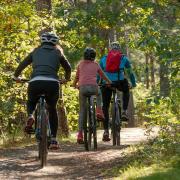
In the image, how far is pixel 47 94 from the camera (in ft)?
27.0

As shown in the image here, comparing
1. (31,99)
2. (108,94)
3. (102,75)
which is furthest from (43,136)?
(108,94)

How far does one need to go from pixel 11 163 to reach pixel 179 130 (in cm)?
309

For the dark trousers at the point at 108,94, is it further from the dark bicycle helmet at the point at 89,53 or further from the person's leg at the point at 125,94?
the dark bicycle helmet at the point at 89,53

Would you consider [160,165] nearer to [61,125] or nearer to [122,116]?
[122,116]

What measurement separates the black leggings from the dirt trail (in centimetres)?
71

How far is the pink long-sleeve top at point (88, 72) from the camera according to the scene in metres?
10.3

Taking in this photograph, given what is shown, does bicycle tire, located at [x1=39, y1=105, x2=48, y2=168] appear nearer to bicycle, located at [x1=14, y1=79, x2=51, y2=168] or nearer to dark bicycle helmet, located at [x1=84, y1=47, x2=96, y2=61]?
bicycle, located at [x1=14, y1=79, x2=51, y2=168]

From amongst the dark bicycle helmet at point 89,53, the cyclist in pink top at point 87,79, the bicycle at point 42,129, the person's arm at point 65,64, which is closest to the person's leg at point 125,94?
the cyclist in pink top at point 87,79

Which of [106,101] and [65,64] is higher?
[65,64]

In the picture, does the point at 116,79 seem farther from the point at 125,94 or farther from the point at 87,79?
the point at 87,79

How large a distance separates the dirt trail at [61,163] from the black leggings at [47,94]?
0.71m

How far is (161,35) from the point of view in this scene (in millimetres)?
7828

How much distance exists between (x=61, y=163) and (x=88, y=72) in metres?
2.29

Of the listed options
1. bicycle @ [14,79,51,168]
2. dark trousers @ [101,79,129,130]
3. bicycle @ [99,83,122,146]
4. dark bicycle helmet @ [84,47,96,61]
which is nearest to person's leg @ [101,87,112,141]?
dark trousers @ [101,79,129,130]
